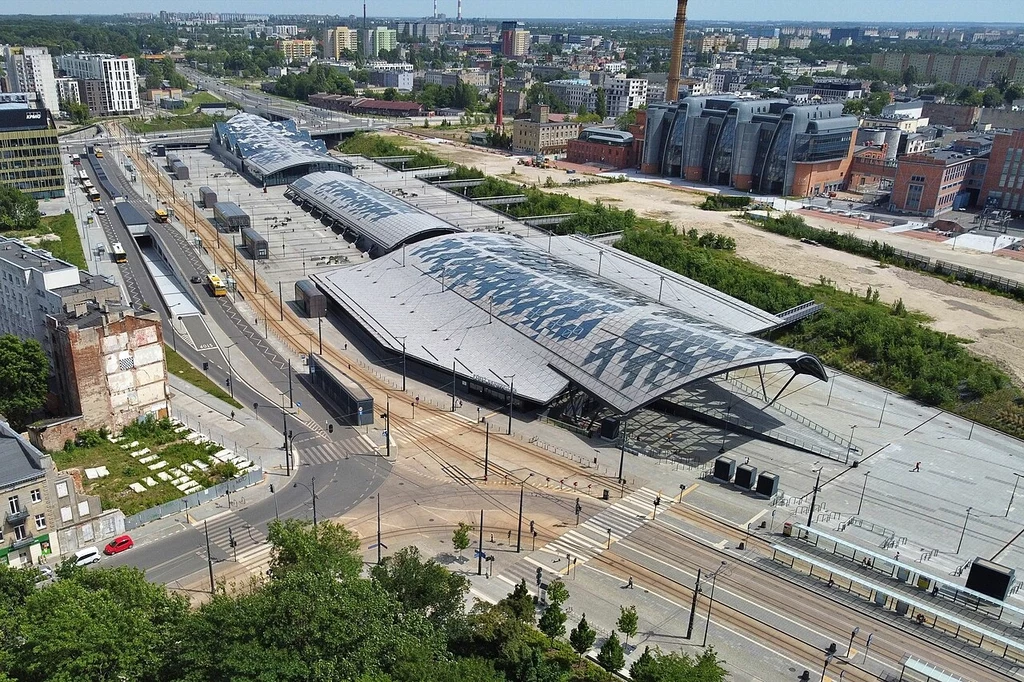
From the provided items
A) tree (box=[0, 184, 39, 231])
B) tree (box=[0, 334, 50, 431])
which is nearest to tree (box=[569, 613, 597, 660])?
tree (box=[0, 334, 50, 431])

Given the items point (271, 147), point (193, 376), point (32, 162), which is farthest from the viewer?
point (271, 147)

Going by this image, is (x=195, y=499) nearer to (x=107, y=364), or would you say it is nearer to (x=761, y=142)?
(x=107, y=364)

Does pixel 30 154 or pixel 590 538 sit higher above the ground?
pixel 30 154

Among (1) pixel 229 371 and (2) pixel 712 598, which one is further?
(1) pixel 229 371

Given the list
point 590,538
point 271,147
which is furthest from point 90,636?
point 271,147

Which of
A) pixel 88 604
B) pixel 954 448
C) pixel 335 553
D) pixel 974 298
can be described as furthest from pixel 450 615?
pixel 974 298

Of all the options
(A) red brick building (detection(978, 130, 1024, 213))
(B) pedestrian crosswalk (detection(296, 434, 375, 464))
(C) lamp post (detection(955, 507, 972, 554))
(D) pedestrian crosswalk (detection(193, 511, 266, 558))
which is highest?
(A) red brick building (detection(978, 130, 1024, 213))

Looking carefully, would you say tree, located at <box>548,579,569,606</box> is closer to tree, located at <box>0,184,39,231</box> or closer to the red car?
the red car
